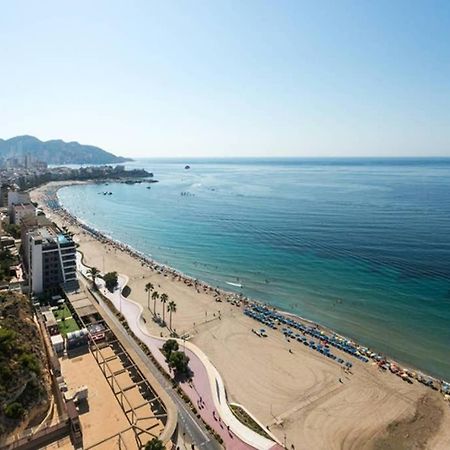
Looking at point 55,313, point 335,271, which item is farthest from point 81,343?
point 335,271

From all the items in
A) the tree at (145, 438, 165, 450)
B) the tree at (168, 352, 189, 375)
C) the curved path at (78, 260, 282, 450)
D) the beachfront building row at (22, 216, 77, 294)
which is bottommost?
the curved path at (78, 260, 282, 450)

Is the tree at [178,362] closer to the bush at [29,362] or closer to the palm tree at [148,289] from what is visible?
the bush at [29,362]

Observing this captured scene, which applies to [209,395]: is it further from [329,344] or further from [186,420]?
[329,344]

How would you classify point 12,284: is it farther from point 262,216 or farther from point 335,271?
point 262,216

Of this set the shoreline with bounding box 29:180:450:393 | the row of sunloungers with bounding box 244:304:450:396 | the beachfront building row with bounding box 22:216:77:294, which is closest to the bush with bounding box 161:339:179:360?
the row of sunloungers with bounding box 244:304:450:396

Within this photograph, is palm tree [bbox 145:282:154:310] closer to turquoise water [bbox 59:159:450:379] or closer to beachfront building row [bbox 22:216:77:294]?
beachfront building row [bbox 22:216:77:294]

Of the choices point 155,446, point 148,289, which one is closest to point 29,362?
point 155,446

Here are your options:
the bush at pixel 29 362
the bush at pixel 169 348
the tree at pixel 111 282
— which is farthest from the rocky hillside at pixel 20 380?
the tree at pixel 111 282
